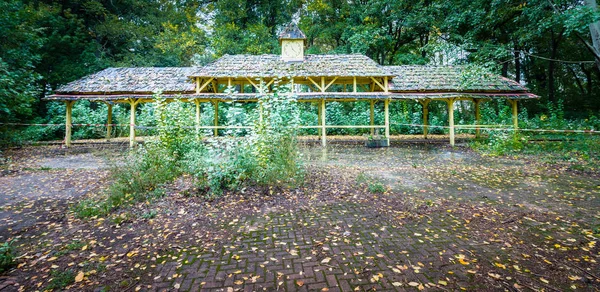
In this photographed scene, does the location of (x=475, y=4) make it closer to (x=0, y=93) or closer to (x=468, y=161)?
(x=468, y=161)

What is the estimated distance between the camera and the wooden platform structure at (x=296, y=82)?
13289 millimetres

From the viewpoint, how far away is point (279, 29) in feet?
88.7

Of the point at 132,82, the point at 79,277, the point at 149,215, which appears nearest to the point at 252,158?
the point at 149,215

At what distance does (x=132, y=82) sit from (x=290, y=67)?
840 cm

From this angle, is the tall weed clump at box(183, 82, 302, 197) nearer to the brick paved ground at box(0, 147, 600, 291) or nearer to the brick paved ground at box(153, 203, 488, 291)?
the brick paved ground at box(0, 147, 600, 291)

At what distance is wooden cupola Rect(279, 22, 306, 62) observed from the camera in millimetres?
15180

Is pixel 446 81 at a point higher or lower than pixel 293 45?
lower

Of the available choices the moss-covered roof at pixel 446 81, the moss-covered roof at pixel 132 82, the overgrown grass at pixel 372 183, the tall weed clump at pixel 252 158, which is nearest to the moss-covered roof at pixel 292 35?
the moss-covered roof at pixel 132 82

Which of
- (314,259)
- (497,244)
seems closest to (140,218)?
(314,259)

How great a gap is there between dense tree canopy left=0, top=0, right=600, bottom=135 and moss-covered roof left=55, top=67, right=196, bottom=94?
471cm

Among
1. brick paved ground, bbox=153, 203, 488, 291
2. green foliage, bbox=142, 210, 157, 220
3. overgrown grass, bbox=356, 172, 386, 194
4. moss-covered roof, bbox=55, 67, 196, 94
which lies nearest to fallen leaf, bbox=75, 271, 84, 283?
brick paved ground, bbox=153, 203, 488, 291

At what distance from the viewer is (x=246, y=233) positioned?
12.2 ft

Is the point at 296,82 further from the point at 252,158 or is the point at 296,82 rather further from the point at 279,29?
the point at 279,29

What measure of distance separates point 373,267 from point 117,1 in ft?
92.7
